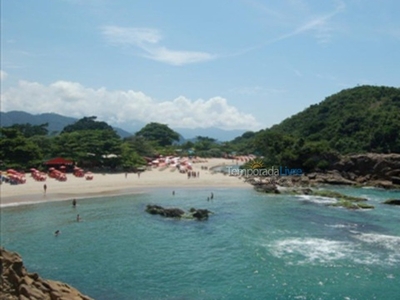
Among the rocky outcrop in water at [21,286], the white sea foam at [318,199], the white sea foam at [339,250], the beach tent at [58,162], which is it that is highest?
A: the beach tent at [58,162]

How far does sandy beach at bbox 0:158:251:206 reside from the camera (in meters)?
46.0

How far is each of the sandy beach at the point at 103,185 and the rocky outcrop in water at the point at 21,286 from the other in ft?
102

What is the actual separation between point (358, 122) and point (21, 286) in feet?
291

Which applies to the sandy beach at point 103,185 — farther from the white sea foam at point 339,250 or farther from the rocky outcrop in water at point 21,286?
the rocky outcrop in water at point 21,286

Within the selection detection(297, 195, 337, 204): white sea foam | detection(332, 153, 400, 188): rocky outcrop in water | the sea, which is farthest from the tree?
the sea

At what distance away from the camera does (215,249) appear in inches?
1102

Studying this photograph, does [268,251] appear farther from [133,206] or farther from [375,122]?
[375,122]

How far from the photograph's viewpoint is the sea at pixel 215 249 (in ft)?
68.8

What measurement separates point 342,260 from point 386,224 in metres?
13.3

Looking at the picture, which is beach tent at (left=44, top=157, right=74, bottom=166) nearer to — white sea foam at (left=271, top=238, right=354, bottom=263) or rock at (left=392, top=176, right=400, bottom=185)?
white sea foam at (left=271, top=238, right=354, bottom=263)

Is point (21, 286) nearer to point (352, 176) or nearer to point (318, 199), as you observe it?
point (318, 199)

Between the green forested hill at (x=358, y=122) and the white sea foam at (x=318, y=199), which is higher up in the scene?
the green forested hill at (x=358, y=122)

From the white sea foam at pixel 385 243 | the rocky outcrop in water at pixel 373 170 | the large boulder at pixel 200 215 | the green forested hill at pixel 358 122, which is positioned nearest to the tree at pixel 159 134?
the green forested hill at pixel 358 122

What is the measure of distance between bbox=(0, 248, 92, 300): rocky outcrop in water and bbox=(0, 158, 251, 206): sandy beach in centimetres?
3112
